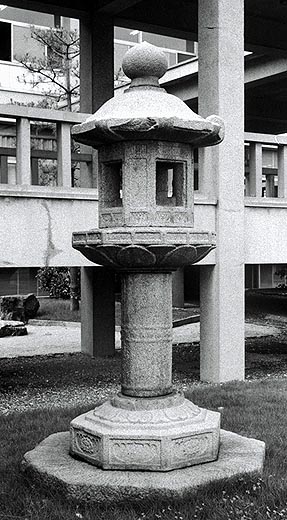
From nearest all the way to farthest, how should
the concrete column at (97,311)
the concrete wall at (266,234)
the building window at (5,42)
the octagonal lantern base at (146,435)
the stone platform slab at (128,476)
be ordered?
the stone platform slab at (128,476)
the octagonal lantern base at (146,435)
the concrete wall at (266,234)
the concrete column at (97,311)
the building window at (5,42)

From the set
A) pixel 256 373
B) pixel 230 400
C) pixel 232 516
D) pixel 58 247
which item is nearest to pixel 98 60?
pixel 58 247

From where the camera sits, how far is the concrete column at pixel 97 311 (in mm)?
13539

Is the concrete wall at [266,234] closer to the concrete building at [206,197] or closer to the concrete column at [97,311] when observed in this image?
the concrete building at [206,197]

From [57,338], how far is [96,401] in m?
7.45

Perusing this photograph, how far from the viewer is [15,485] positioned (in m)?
5.91

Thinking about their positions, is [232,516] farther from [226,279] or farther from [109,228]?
[226,279]

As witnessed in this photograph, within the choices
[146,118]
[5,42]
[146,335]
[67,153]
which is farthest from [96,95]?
[5,42]

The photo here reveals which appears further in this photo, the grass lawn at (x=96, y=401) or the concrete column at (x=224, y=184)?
the concrete column at (x=224, y=184)

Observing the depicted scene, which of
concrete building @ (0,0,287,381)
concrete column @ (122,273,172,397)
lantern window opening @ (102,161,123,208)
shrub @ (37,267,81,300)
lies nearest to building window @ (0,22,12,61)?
shrub @ (37,267,81,300)

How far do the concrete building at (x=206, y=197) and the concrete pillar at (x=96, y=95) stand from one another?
0.7 inches

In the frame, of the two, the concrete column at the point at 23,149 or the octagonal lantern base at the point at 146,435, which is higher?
the concrete column at the point at 23,149

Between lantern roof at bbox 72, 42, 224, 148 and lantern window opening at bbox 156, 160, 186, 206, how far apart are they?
0.25 meters

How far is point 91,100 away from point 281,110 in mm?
10396

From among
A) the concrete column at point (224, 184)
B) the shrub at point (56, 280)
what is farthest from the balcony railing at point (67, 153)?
the shrub at point (56, 280)
